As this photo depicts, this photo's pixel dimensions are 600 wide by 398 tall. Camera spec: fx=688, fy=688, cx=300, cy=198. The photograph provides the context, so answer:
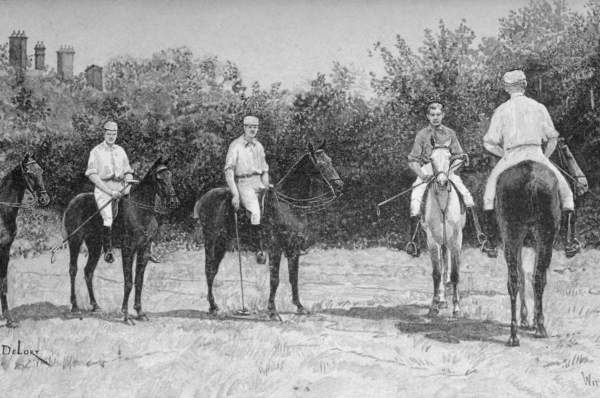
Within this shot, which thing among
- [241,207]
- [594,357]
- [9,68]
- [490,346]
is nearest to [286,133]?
[241,207]

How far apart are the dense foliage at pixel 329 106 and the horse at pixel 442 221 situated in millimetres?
2097

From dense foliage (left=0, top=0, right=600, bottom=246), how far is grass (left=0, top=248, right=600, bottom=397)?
72.2 inches

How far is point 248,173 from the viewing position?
909cm

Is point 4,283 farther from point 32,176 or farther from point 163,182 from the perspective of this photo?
point 163,182

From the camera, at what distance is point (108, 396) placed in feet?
23.3

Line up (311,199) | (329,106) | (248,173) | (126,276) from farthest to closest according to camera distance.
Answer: (329,106)
(248,173)
(311,199)
(126,276)

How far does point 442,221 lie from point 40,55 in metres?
6.20

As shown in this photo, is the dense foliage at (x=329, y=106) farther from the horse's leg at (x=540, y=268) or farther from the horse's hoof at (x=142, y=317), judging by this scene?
the horse's leg at (x=540, y=268)

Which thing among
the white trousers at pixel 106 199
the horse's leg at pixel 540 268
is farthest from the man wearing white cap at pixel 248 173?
the horse's leg at pixel 540 268

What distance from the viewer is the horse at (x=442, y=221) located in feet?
29.1

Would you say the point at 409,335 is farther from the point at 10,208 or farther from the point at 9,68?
the point at 9,68

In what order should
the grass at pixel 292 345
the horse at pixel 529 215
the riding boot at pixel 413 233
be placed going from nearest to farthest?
the grass at pixel 292 345 < the horse at pixel 529 215 < the riding boot at pixel 413 233

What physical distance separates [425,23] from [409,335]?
4.63 m
